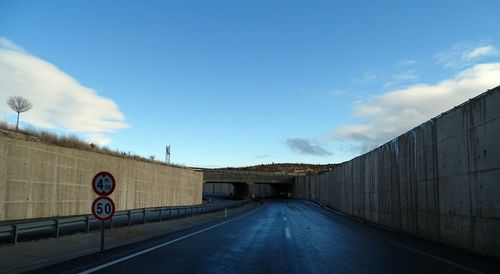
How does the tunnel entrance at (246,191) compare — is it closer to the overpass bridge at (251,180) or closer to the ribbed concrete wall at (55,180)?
the overpass bridge at (251,180)

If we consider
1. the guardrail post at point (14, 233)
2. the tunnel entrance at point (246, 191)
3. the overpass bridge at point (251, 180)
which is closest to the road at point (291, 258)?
the guardrail post at point (14, 233)

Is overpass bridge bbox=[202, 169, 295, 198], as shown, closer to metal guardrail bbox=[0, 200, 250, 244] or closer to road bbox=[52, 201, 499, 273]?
metal guardrail bbox=[0, 200, 250, 244]

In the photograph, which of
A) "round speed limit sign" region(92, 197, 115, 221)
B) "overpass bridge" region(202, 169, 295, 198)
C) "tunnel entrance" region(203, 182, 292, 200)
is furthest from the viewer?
"tunnel entrance" region(203, 182, 292, 200)

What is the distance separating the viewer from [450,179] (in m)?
18.5

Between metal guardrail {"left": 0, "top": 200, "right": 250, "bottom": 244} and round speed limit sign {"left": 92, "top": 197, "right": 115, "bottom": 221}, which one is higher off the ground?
round speed limit sign {"left": 92, "top": 197, "right": 115, "bottom": 221}

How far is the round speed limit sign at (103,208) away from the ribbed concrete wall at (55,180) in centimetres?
1049

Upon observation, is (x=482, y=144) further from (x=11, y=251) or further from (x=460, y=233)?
(x=11, y=251)

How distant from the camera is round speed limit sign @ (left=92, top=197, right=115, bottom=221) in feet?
48.1

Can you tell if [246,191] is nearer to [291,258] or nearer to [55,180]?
[55,180]

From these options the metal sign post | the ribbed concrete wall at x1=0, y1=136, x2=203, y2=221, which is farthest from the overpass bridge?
the metal sign post

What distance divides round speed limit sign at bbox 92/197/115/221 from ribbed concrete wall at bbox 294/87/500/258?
11.3m

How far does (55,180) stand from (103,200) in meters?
14.4

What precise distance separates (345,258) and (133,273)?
5.86 m

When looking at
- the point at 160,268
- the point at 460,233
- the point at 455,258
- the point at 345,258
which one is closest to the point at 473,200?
the point at 460,233
